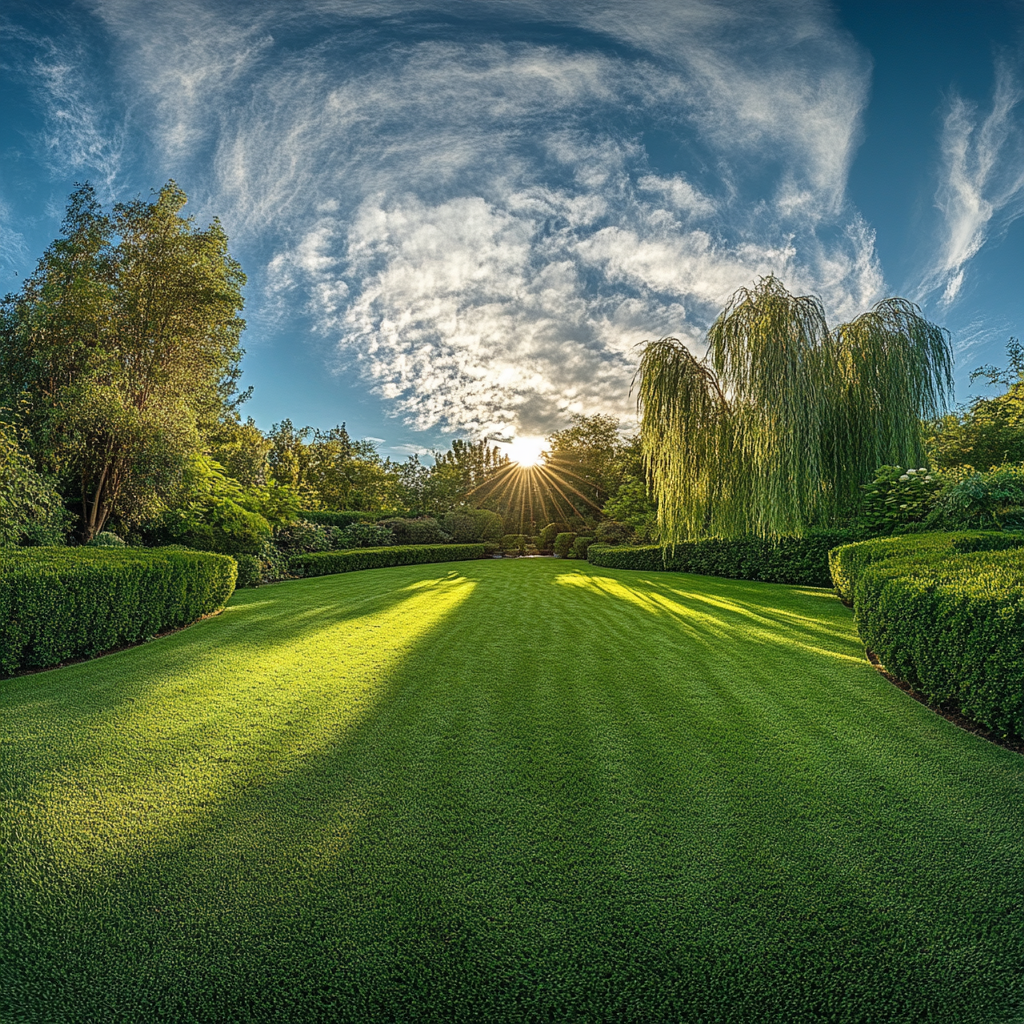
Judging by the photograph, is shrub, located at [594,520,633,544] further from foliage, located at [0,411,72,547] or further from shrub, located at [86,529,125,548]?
foliage, located at [0,411,72,547]

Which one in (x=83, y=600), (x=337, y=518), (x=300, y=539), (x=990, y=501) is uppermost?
(x=337, y=518)

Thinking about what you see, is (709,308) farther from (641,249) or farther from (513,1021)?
(513,1021)

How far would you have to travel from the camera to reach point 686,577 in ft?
37.2

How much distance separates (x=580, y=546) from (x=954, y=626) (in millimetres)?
18691

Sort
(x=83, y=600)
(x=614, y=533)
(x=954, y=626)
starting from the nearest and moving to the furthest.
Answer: (x=954, y=626) < (x=83, y=600) < (x=614, y=533)

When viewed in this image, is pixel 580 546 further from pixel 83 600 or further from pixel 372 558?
pixel 83 600

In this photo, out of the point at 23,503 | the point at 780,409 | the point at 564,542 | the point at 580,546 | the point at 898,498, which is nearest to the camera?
the point at 23,503

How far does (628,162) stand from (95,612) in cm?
1005

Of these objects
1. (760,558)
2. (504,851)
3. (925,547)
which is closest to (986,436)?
(760,558)

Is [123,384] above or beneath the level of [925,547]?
above

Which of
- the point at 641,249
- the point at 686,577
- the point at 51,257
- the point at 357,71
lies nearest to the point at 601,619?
the point at 686,577

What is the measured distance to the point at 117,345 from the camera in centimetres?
945

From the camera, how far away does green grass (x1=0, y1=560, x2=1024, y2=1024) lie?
1428 millimetres

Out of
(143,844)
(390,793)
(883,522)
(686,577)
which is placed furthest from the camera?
(686,577)
